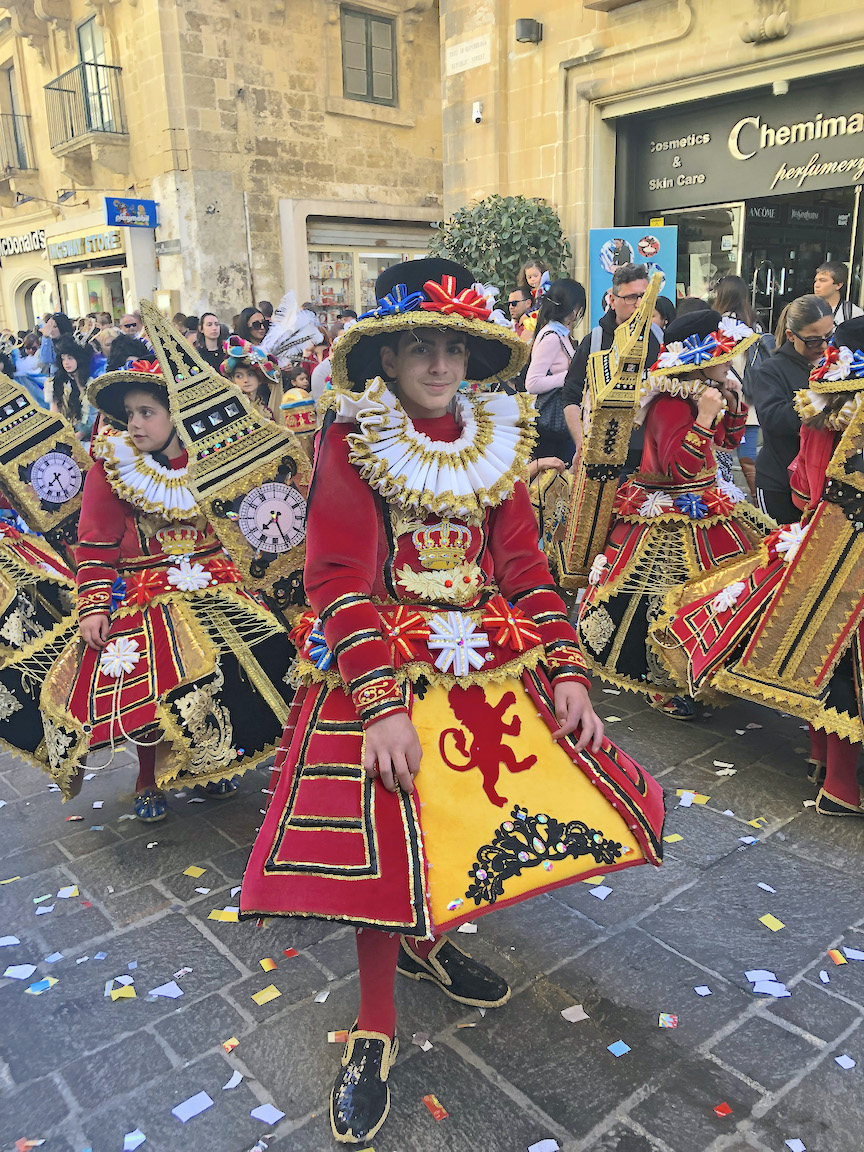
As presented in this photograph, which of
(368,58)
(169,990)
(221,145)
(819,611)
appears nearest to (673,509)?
(819,611)

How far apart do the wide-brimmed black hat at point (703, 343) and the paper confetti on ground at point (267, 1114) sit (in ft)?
11.7

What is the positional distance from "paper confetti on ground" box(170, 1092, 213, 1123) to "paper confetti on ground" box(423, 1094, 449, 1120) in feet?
1.93

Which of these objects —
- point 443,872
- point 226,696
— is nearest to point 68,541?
point 226,696

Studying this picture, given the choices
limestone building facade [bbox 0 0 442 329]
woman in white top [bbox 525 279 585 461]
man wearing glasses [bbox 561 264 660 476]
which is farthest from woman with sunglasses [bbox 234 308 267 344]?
limestone building facade [bbox 0 0 442 329]

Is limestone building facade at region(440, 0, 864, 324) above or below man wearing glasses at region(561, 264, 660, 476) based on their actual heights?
above

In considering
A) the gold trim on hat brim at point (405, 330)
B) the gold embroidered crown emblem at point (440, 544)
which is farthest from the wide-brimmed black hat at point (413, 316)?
the gold embroidered crown emblem at point (440, 544)

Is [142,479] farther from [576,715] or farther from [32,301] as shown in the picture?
[32,301]

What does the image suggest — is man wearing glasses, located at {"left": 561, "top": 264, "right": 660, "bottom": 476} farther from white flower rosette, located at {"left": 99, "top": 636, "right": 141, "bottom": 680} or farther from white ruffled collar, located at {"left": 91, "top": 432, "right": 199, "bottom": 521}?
white flower rosette, located at {"left": 99, "top": 636, "right": 141, "bottom": 680}

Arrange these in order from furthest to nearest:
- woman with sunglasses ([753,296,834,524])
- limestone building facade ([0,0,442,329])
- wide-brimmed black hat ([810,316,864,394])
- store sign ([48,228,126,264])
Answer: store sign ([48,228,126,264]) < limestone building facade ([0,0,442,329]) < woman with sunglasses ([753,296,834,524]) < wide-brimmed black hat ([810,316,864,394])

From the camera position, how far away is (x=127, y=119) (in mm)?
16578

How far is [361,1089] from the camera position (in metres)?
2.24

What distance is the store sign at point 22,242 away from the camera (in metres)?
20.5

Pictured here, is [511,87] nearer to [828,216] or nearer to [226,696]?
[828,216]

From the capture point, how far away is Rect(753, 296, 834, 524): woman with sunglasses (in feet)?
15.2
